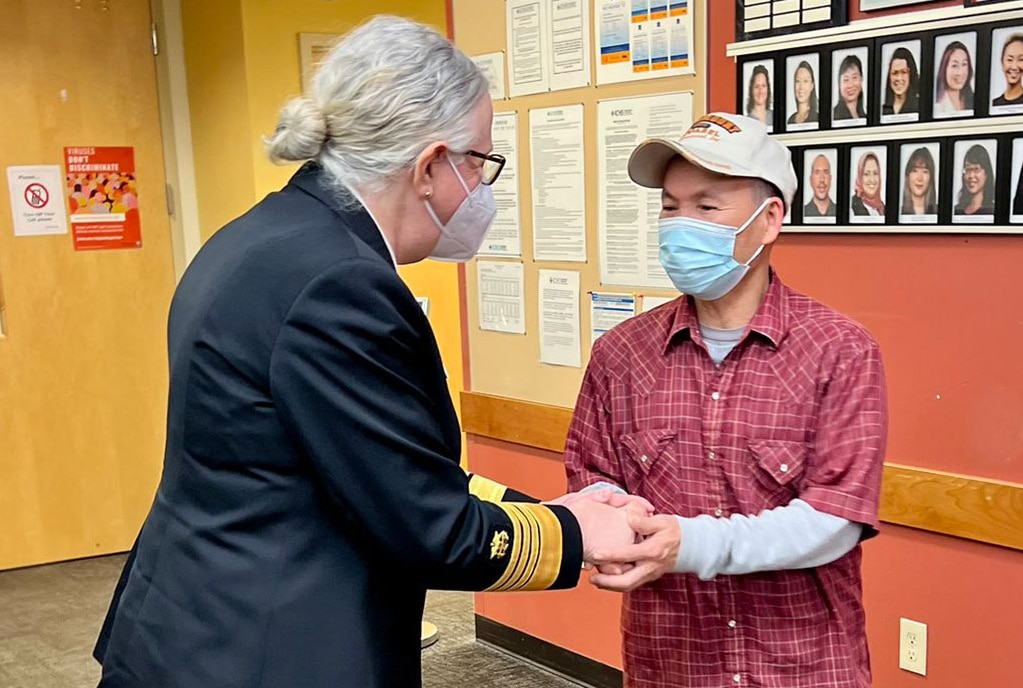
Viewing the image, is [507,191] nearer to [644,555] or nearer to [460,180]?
[460,180]

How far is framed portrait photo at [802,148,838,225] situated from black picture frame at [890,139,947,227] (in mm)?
141

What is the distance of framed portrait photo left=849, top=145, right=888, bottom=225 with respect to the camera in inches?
85.8

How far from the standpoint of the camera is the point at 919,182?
2.12 m

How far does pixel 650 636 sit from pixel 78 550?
11.8ft

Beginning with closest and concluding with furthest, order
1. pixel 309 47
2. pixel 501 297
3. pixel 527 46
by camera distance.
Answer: pixel 527 46, pixel 501 297, pixel 309 47

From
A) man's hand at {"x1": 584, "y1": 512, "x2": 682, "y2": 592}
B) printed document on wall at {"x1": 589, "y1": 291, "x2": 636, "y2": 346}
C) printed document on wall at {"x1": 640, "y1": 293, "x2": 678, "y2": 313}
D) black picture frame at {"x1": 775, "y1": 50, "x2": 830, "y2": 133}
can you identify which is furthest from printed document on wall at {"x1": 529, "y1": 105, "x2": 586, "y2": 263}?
man's hand at {"x1": 584, "y1": 512, "x2": 682, "y2": 592}

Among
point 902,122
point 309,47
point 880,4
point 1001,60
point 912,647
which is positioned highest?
point 309,47

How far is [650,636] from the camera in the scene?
5.33 feet

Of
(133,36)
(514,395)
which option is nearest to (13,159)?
(133,36)

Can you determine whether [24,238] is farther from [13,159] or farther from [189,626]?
[189,626]

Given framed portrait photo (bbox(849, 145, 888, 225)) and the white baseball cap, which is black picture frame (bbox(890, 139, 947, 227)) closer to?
framed portrait photo (bbox(849, 145, 888, 225))

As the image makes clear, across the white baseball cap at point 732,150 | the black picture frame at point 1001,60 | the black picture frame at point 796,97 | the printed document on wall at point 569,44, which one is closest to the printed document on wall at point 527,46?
the printed document on wall at point 569,44

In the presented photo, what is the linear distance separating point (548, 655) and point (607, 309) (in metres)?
1.15

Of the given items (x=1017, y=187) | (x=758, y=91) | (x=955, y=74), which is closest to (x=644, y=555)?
(x=1017, y=187)
